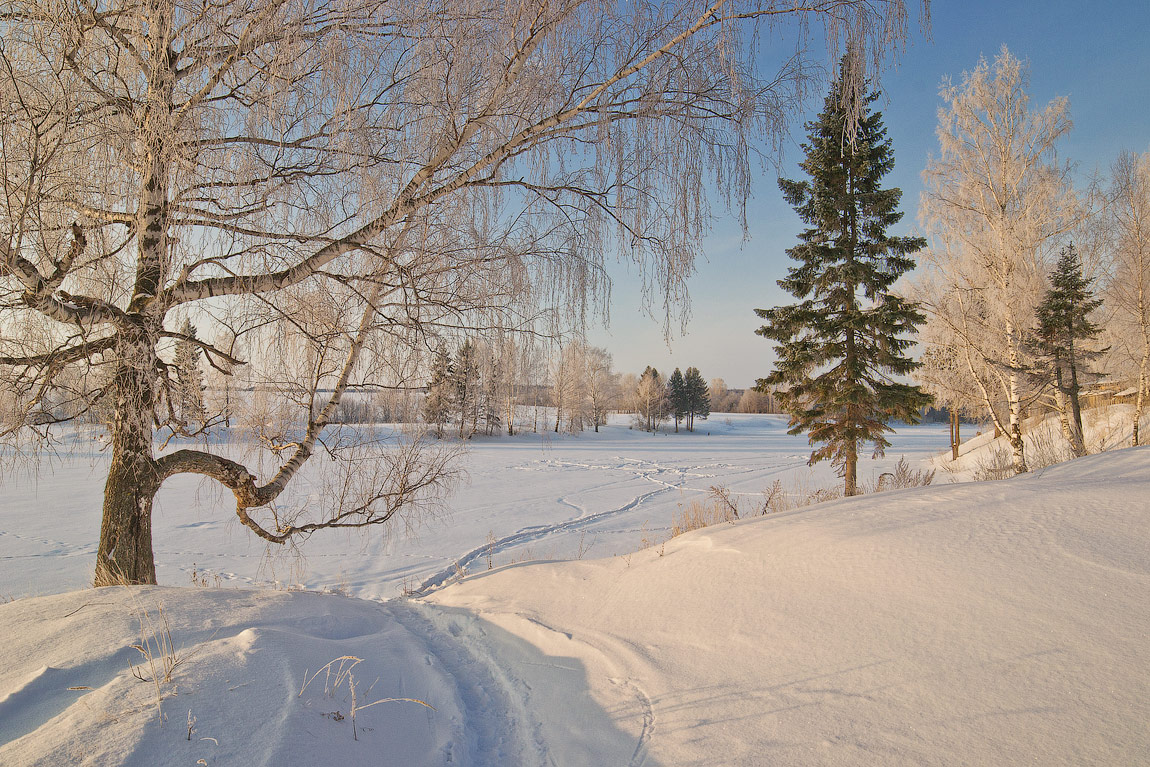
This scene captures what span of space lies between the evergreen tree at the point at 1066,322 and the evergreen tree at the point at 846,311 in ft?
22.3

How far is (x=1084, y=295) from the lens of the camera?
47.0 feet

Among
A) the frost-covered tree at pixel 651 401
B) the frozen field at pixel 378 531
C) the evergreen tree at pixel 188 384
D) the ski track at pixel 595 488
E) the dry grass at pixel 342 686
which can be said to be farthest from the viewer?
the frost-covered tree at pixel 651 401

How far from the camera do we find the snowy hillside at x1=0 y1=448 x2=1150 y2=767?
5.78 feet

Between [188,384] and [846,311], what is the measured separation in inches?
452

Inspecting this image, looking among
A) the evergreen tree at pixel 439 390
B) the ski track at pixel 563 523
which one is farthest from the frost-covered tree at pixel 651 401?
the evergreen tree at pixel 439 390

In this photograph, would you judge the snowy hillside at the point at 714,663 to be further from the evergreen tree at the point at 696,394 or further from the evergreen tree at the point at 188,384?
the evergreen tree at the point at 696,394

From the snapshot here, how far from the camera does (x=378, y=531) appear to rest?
11789 mm

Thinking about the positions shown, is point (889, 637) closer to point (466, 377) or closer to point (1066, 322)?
point (466, 377)

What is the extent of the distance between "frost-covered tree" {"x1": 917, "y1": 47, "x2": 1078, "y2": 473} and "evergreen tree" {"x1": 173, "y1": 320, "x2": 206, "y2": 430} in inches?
536

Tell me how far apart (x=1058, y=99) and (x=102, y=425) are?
1779 centimetres

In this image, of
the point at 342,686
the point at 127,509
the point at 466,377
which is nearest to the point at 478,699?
the point at 342,686

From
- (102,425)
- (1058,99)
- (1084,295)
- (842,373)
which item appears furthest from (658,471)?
(102,425)

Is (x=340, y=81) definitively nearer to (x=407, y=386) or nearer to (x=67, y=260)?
(x=67, y=260)

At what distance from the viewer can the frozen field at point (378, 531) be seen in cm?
790
